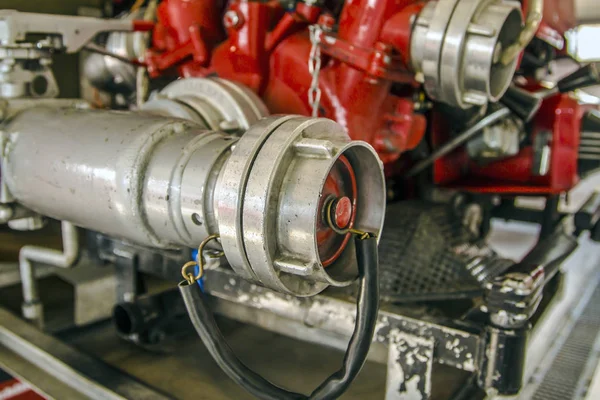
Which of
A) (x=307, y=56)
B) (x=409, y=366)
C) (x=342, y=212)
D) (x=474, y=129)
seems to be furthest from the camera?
(x=474, y=129)

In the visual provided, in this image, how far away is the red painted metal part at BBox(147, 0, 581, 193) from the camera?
98 centimetres

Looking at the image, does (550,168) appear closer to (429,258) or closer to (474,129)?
(474,129)

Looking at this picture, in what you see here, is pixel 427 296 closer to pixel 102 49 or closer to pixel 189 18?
pixel 189 18

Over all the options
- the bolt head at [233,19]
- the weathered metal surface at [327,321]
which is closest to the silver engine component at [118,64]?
the bolt head at [233,19]

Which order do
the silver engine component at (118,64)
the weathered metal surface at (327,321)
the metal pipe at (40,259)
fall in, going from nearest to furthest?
the weathered metal surface at (327,321)
the metal pipe at (40,259)
the silver engine component at (118,64)

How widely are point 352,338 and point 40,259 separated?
766 millimetres

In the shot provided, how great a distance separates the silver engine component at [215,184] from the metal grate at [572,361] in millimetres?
773

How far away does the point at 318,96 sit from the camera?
0.95 meters

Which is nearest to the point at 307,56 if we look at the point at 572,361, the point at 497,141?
the point at 497,141

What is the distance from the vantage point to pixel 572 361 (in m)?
1.33

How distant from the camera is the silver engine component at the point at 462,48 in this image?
2.86 ft

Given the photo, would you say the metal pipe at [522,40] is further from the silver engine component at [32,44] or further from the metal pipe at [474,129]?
the silver engine component at [32,44]

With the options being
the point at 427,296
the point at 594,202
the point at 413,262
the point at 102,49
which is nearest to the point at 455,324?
the point at 427,296

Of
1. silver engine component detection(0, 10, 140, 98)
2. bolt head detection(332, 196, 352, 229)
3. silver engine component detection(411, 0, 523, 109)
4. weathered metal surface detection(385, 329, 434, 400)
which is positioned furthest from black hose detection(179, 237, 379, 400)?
silver engine component detection(0, 10, 140, 98)
